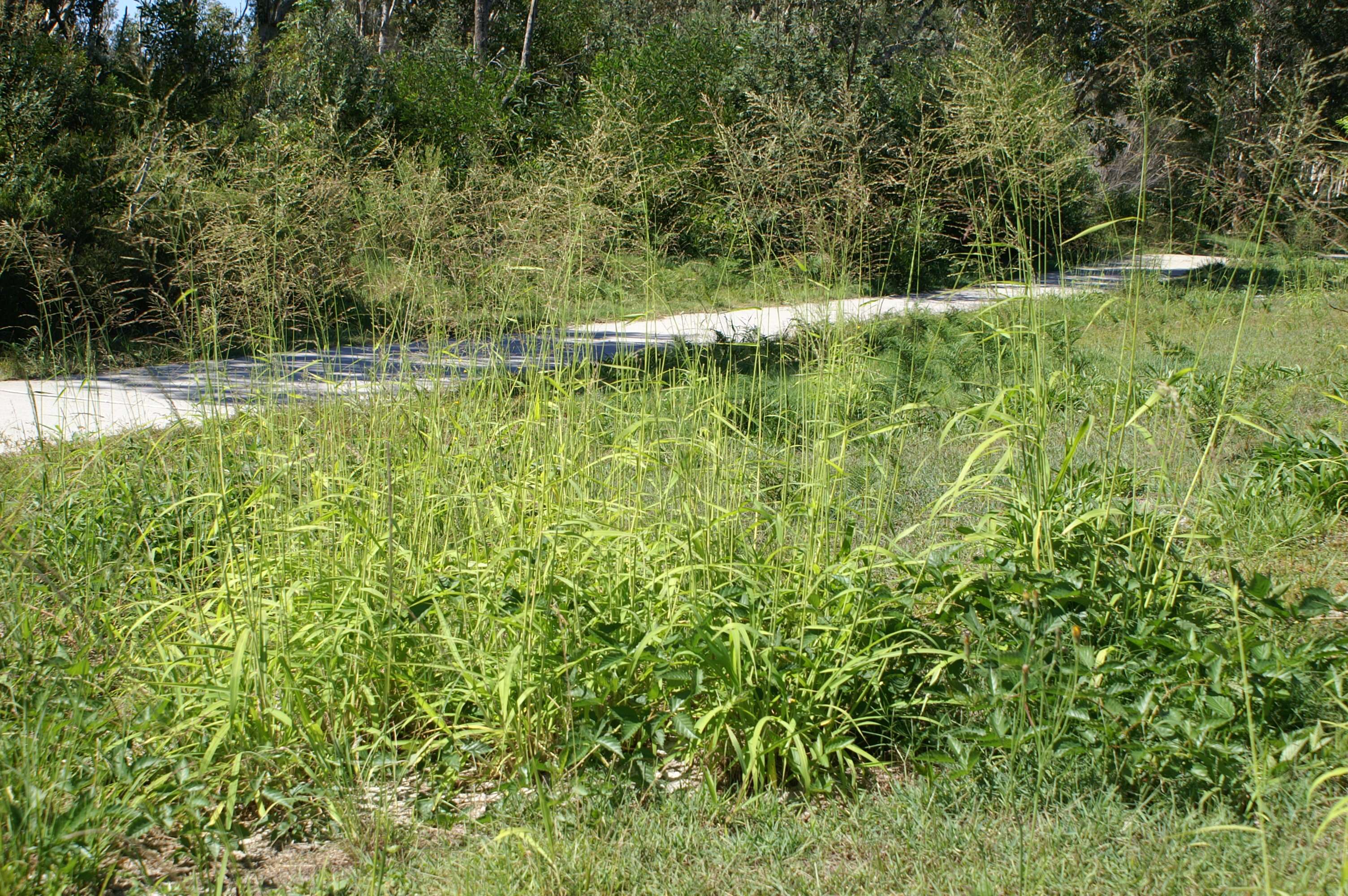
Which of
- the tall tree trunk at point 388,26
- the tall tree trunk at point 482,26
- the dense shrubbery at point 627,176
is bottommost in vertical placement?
the dense shrubbery at point 627,176

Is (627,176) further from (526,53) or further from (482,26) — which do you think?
(526,53)

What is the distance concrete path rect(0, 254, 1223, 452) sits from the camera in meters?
3.58

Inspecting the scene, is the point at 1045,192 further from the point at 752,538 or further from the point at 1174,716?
the point at 1174,716

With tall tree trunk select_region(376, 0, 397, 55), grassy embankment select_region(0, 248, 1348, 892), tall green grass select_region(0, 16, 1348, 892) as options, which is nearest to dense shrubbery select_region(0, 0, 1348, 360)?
tall green grass select_region(0, 16, 1348, 892)

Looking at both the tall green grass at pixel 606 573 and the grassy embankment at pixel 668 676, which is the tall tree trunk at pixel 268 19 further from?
the grassy embankment at pixel 668 676

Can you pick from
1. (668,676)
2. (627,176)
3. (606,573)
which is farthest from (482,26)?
(668,676)

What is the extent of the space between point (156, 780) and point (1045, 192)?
298 cm

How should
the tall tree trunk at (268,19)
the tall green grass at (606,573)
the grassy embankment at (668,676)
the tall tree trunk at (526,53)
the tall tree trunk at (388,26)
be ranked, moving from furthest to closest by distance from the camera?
the tall tree trunk at (388,26) < the tall tree trunk at (268,19) < the tall tree trunk at (526,53) < the tall green grass at (606,573) < the grassy embankment at (668,676)

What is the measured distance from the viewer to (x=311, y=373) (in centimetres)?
436

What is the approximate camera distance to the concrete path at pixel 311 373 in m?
3.58

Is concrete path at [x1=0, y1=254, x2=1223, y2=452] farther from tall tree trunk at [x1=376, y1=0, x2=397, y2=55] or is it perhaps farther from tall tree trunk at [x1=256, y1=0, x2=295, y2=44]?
tall tree trunk at [x1=376, y1=0, x2=397, y2=55]

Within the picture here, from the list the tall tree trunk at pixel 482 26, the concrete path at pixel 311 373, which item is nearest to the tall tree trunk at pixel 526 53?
the tall tree trunk at pixel 482 26

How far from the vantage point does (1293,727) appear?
8.27 feet

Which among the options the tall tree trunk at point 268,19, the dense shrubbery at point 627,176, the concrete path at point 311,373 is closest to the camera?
the dense shrubbery at point 627,176
